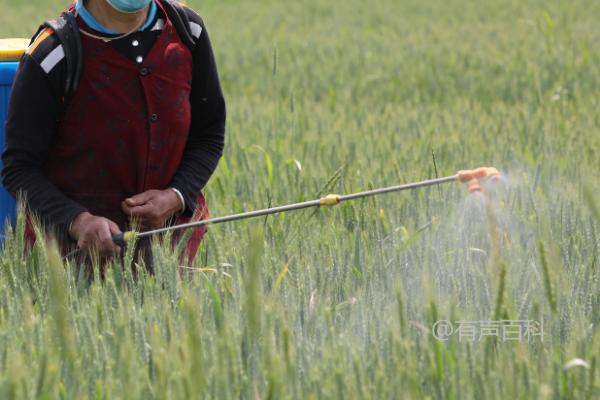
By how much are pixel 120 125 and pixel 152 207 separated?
20 centimetres

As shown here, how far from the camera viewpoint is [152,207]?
2701mm

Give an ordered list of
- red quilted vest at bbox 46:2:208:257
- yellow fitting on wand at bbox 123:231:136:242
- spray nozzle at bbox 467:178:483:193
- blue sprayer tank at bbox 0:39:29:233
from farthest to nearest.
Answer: blue sprayer tank at bbox 0:39:29:233 → red quilted vest at bbox 46:2:208:257 → spray nozzle at bbox 467:178:483:193 → yellow fitting on wand at bbox 123:231:136:242

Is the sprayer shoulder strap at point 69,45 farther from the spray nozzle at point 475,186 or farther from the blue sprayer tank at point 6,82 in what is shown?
the spray nozzle at point 475,186

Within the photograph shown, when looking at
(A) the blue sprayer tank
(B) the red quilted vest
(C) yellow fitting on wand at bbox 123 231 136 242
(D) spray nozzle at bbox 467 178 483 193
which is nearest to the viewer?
(C) yellow fitting on wand at bbox 123 231 136 242

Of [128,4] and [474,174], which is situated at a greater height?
[128,4]

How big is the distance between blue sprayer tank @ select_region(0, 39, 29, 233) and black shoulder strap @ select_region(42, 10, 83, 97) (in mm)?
278

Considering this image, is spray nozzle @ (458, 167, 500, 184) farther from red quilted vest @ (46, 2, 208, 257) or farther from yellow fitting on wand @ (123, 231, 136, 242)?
yellow fitting on wand @ (123, 231, 136, 242)

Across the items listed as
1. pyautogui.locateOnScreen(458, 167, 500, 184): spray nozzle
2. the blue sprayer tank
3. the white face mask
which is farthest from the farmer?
pyautogui.locateOnScreen(458, 167, 500, 184): spray nozzle

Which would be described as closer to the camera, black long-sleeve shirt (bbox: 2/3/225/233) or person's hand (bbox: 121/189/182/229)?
black long-sleeve shirt (bbox: 2/3/225/233)

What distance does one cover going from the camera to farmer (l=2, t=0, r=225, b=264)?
8.48 ft

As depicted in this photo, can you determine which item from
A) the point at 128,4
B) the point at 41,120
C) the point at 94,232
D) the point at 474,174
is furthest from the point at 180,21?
the point at 474,174

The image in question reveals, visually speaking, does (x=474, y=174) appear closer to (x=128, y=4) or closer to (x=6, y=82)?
(x=128, y=4)

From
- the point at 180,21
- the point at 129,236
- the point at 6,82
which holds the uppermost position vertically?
the point at 180,21

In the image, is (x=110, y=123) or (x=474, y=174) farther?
(x=110, y=123)
